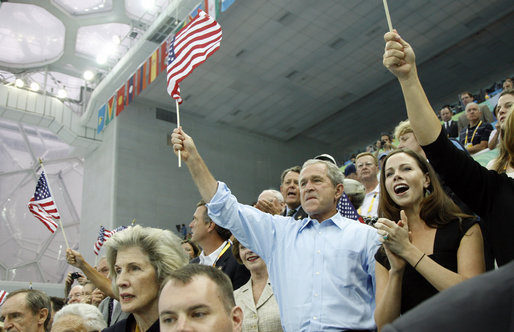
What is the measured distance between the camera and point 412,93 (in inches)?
70.6

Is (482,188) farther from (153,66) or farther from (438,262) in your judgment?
(153,66)

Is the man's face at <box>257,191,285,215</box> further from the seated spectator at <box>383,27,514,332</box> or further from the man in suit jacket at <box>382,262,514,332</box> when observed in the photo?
the man in suit jacket at <box>382,262,514,332</box>

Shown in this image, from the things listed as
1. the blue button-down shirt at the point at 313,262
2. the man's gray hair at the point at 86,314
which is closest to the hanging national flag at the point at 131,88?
the man's gray hair at the point at 86,314

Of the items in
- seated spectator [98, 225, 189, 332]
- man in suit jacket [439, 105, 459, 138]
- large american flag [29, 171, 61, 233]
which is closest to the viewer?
seated spectator [98, 225, 189, 332]

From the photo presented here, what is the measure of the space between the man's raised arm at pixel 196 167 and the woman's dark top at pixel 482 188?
1226mm

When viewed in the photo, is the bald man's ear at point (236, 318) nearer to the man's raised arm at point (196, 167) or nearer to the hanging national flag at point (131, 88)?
the man's raised arm at point (196, 167)

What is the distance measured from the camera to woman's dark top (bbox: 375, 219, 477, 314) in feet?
6.66

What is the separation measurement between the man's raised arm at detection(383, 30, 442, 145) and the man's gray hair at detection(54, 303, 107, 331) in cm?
240

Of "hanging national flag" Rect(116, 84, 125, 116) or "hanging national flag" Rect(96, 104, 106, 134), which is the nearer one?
"hanging national flag" Rect(116, 84, 125, 116)

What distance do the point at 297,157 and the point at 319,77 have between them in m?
5.67

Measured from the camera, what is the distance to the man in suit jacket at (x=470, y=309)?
1.46 ft

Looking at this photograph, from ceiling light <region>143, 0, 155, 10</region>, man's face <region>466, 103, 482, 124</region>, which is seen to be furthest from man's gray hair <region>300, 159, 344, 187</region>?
ceiling light <region>143, 0, 155, 10</region>

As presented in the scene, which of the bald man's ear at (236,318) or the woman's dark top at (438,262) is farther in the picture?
the woman's dark top at (438,262)

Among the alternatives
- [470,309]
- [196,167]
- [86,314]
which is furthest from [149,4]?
[470,309]
